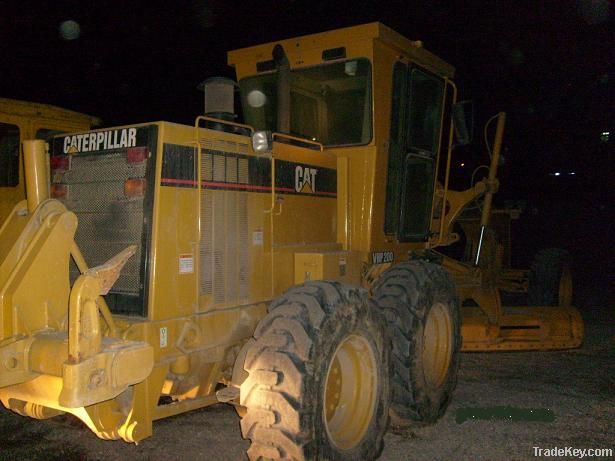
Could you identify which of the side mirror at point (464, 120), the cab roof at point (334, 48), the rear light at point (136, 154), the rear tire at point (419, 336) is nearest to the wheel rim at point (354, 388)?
the rear tire at point (419, 336)

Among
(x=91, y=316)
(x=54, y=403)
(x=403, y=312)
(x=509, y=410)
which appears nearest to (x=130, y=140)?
(x=91, y=316)

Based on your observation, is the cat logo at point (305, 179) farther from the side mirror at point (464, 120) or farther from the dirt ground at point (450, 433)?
the dirt ground at point (450, 433)

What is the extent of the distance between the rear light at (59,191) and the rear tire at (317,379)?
5.47 ft

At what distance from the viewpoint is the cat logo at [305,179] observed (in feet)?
15.7

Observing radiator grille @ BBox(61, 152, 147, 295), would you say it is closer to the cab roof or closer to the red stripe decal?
the red stripe decal

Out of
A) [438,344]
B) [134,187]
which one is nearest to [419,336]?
[438,344]

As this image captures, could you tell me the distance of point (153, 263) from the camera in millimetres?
3660

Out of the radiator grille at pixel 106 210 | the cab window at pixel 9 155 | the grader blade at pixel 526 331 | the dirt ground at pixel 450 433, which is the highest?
the cab window at pixel 9 155

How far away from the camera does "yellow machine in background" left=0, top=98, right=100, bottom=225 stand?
8.01 m

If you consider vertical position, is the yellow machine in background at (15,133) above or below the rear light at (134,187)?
above

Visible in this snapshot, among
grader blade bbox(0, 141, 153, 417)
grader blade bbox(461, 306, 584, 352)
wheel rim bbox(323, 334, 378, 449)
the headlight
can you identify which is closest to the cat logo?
the headlight

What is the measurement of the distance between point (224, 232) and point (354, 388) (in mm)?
1427

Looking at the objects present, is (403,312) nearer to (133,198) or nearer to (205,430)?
(205,430)

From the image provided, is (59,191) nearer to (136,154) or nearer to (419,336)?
(136,154)
